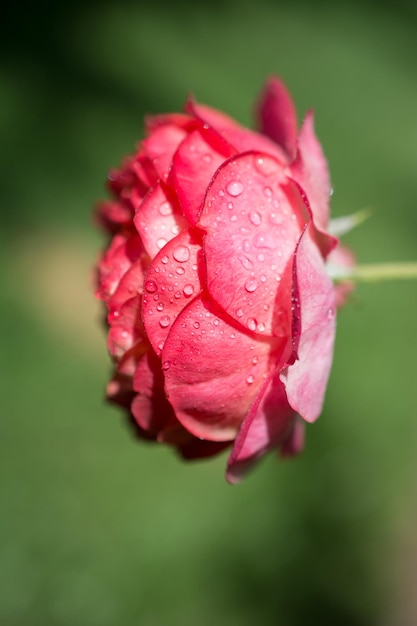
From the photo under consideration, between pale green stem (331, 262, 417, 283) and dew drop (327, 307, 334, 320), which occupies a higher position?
pale green stem (331, 262, 417, 283)

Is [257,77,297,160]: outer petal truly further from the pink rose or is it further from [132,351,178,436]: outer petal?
[132,351,178,436]: outer petal

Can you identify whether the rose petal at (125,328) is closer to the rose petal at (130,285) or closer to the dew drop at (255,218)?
the rose petal at (130,285)

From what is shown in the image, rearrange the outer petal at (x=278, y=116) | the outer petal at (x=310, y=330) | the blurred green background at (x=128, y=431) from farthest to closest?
the blurred green background at (x=128, y=431) < the outer petal at (x=278, y=116) < the outer petal at (x=310, y=330)

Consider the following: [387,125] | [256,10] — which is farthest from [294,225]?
[256,10]

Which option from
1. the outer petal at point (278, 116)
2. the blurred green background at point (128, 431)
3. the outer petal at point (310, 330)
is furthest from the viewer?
the blurred green background at point (128, 431)

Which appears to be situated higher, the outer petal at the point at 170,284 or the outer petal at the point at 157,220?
the outer petal at the point at 157,220

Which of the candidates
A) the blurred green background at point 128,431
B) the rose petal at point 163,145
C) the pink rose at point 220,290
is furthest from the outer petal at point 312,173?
the blurred green background at point 128,431

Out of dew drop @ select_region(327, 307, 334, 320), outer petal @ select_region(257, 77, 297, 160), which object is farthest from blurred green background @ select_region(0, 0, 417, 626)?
dew drop @ select_region(327, 307, 334, 320)
